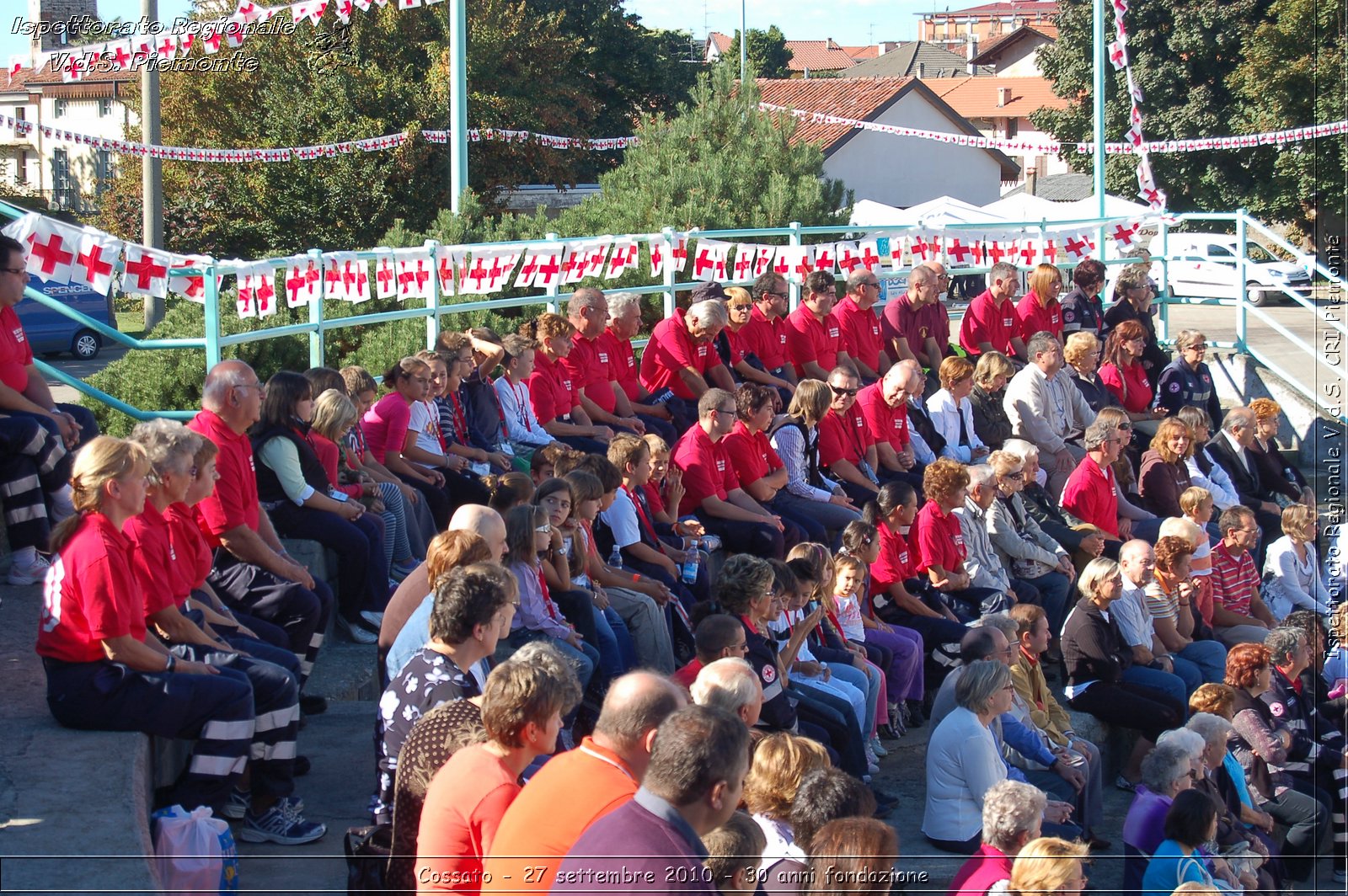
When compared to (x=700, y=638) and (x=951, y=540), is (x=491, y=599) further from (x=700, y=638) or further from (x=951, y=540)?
(x=951, y=540)

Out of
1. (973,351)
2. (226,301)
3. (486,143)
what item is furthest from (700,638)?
(486,143)

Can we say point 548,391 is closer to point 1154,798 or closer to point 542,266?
point 542,266

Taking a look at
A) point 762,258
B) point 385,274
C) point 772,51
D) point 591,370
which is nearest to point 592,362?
point 591,370

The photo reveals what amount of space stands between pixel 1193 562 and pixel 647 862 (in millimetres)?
6288

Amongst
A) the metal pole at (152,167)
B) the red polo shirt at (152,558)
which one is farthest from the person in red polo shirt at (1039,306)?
the metal pole at (152,167)

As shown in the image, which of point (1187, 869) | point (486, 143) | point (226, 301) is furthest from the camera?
point (486, 143)

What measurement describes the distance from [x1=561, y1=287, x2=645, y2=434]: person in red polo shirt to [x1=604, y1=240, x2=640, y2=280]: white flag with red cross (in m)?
1.31

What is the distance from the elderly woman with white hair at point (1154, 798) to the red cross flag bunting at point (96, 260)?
17.8 feet

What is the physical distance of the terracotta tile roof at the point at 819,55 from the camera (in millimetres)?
Answer: 93188

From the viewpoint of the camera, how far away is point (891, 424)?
9.54 m

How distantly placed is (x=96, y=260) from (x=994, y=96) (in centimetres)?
6194

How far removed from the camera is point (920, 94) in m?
45.6

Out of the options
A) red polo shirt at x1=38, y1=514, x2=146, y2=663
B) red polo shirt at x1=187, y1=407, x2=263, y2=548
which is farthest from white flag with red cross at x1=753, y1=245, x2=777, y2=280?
red polo shirt at x1=38, y1=514, x2=146, y2=663

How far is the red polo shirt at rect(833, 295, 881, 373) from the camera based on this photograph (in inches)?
437
